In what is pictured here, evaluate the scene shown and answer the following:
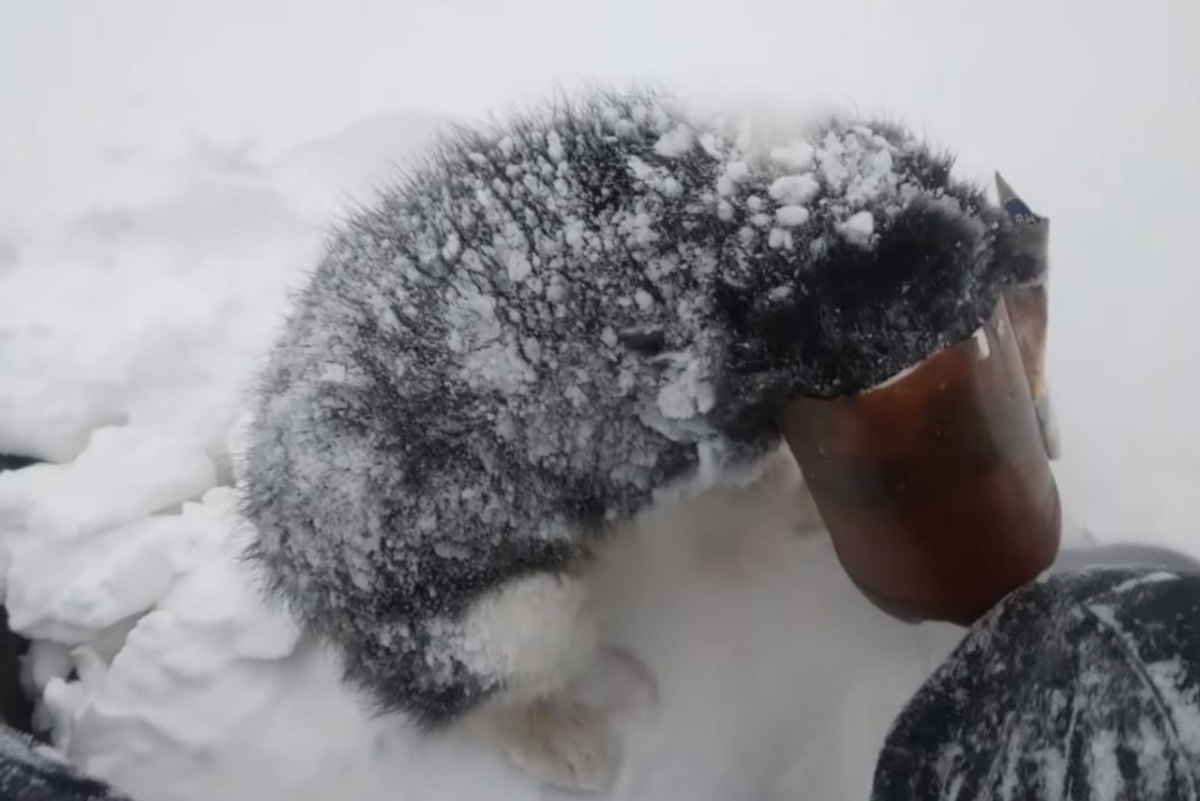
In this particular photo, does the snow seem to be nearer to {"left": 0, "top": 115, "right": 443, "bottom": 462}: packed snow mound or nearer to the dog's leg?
the dog's leg

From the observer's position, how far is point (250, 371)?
1.66m

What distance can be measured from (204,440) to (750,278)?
963 millimetres

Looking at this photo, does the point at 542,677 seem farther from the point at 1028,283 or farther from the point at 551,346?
the point at 1028,283

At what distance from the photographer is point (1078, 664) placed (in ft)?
3.34

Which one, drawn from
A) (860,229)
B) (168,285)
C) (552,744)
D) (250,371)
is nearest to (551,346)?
(860,229)

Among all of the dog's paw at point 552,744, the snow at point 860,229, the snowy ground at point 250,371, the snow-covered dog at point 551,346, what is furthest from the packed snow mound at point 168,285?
the snow at point 860,229

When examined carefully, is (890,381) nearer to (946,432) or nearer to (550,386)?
(946,432)

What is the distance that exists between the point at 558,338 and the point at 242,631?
656mm

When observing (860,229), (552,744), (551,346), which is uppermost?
(860,229)

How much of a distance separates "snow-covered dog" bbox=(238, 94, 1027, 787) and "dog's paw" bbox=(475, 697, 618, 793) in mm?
117

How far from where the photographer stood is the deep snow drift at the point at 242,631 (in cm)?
138

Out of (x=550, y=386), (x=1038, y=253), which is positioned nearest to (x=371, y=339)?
(x=550, y=386)

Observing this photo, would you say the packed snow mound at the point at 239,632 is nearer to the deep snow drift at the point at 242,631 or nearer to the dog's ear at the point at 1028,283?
the deep snow drift at the point at 242,631

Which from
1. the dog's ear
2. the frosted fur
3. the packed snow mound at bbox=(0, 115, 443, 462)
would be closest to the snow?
the frosted fur
